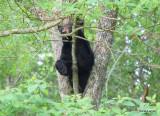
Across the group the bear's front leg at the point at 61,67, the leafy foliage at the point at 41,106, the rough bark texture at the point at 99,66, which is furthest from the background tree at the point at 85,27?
the leafy foliage at the point at 41,106

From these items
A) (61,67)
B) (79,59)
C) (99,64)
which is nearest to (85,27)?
(99,64)

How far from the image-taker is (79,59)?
20.0 ft

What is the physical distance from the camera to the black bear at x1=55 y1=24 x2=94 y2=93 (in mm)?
5414

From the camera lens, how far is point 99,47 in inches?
209

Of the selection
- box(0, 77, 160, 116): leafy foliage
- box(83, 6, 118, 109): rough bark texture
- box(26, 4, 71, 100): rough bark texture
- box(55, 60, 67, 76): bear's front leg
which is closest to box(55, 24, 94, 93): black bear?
box(55, 60, 67, 76): bear's front leg

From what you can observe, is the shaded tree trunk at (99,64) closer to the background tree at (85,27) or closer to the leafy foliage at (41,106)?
the background tree at (85,27)

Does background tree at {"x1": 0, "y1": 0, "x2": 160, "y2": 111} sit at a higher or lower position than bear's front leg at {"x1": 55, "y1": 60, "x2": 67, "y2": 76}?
higher

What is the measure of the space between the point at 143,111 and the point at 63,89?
3.16 meters

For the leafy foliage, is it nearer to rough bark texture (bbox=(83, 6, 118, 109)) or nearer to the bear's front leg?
rough bark texture (bbox=(83, 6, 118, 109))

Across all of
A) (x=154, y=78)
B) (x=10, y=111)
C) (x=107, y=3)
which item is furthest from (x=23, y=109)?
(x=154, y=78)

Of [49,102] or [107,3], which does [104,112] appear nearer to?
[49,102]

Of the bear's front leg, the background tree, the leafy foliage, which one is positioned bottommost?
the bear's front leg

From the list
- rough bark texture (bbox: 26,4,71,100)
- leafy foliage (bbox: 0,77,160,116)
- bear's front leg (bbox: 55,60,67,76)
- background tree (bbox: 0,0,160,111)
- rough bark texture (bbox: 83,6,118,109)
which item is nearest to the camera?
leafy foliage (bbox: 0,77,160,116)

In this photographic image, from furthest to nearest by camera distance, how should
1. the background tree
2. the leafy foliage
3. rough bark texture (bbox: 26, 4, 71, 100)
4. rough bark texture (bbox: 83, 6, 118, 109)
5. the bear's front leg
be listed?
the bear's front leg, rough bark texture (bbox: 26, 4, 71, 100), rough bark texture (bbox: 83, 6, 118, 109), the background tree, the leafy foliage
